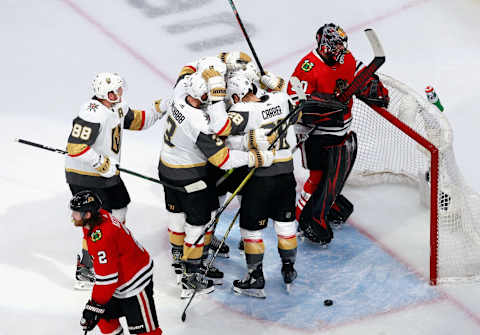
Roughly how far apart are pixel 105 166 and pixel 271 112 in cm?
88

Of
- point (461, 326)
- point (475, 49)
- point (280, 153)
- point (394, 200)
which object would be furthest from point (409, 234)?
point (475, 49)

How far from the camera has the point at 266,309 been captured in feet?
15.0

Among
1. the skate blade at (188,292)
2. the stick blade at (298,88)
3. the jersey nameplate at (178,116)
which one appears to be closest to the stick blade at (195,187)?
the jersey nameplate at (178,116)

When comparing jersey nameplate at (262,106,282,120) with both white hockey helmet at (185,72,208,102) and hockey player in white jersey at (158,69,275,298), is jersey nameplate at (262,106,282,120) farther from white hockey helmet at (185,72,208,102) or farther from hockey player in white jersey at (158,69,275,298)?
white hockey helmet at (185,72,208,102)

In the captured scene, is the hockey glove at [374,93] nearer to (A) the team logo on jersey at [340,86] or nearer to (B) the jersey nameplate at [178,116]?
(A) the team logo on jersey at [340,86]

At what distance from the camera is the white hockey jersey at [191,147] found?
167 inches

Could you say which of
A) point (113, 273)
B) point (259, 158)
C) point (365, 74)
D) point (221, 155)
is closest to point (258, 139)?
point (259, 158)

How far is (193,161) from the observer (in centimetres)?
443

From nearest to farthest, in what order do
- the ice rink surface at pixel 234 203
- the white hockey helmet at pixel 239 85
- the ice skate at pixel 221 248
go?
the white hockey helmet at pixel 239 85
the ice rink surface at pixel 234 203
the ice skate at pixel 221 248

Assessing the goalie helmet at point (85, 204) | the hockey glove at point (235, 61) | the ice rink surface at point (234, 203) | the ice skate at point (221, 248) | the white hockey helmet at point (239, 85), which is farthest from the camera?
the ice skate at point (221, 248)

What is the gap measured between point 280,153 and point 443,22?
3.17 m

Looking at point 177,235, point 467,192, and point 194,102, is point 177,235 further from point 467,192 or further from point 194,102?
point 467,192

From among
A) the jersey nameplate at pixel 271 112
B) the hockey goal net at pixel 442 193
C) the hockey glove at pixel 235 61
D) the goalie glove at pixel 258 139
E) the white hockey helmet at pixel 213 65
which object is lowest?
the hockey goal net at pixel 442 193

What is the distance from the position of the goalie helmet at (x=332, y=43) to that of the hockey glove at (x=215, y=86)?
72 centimetres
